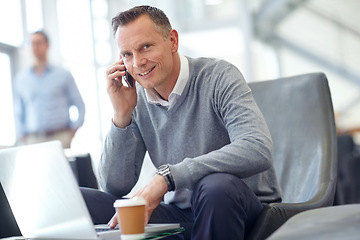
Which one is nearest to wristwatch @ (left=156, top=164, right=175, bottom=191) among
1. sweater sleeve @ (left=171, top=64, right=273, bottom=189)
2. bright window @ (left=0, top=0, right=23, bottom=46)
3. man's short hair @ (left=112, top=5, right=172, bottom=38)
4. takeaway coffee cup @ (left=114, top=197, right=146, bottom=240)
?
sweater sleeve @ (left=171, top=64, right=273, bottom=189)

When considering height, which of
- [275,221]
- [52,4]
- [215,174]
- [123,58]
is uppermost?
[52,4]

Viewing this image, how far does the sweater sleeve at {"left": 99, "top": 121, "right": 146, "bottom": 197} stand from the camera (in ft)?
5.47

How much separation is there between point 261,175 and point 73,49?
4.97 metres

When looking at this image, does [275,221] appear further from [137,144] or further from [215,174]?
[137,144]

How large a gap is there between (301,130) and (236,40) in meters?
5.06

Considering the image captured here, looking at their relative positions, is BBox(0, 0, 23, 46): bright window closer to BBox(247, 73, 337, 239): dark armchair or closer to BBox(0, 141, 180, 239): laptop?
BBox(247, 73, 337, 239): dark armchair

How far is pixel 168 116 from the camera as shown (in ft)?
5.50

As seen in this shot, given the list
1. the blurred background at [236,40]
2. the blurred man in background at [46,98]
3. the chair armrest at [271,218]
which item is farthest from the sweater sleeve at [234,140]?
the blurred background at [236,40]

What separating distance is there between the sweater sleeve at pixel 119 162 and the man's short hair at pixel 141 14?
318mm

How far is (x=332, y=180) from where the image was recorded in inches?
67.5

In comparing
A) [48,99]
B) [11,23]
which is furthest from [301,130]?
[11,23]

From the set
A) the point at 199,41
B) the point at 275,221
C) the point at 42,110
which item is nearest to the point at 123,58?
the point at 275,221

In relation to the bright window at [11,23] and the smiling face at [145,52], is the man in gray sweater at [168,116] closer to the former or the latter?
the smiling face at [145,52]

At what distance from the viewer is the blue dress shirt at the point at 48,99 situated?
3988mm
